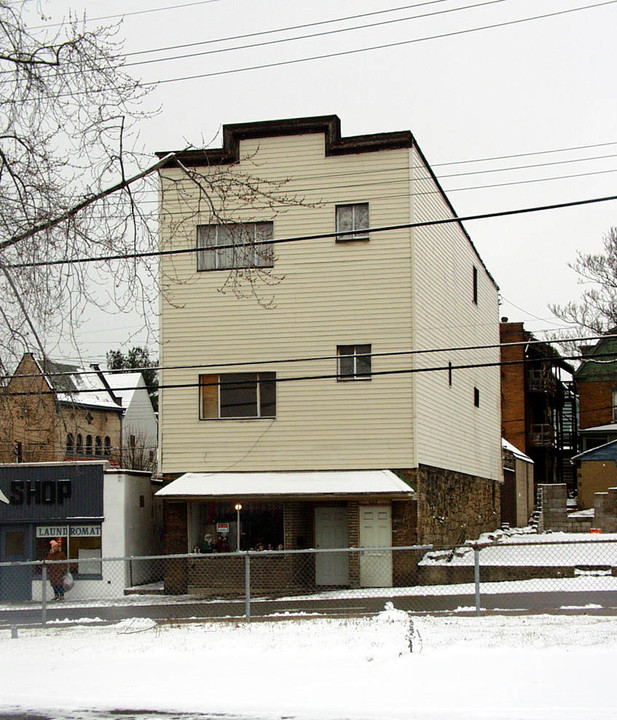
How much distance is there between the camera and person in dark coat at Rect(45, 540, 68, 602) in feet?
87.9

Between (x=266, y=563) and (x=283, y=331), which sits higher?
(x=283, y=331)

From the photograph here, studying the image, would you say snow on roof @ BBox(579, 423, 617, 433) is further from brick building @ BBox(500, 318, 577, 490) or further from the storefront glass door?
the storefront glass door

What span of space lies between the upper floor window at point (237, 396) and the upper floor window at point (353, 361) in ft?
6.35

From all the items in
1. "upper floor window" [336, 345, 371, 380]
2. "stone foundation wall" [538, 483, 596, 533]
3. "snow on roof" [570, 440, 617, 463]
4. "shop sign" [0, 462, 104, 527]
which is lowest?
"stone foundation wall" [538, 483, 596, 533]

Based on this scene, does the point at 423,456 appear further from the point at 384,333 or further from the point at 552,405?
the point at 552,405

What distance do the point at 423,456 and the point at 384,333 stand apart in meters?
3.66

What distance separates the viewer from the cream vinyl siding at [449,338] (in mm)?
27406

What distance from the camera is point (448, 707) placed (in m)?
9.80

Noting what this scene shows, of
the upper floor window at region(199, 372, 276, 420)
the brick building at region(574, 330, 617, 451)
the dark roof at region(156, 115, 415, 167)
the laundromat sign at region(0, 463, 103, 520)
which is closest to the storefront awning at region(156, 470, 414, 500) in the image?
the upper floor window at region(199, 372, 276, 420)

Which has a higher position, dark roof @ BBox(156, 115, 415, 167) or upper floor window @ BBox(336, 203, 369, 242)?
dark roof @ BBox(156, 115, 415, 167)

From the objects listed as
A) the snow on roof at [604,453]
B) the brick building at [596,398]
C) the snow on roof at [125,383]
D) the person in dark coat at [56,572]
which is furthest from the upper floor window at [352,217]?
the snow on roof at [125,383]

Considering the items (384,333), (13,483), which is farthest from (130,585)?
(384,333)

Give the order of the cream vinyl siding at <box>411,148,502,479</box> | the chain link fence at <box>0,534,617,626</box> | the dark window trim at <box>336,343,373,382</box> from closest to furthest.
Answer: the chain link fence at <box>0,534,617,626</box> → the dark window trim at <box>336,343,373,382</box> → the cream vinyl siding at <box>411,148,502,479</box>

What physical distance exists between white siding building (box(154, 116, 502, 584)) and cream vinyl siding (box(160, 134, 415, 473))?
0.03m
